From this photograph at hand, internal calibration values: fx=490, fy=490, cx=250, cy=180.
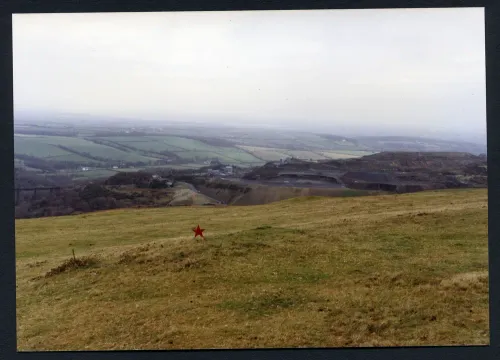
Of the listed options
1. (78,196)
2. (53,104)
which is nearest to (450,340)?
(78,196)

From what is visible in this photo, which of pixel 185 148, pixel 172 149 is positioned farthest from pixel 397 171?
pixel 172 149

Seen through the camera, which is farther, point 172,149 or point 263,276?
point 263,276

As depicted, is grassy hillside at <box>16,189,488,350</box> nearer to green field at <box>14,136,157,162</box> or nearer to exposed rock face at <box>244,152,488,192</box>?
exposed rock face at <box>244,152,488,192</box>

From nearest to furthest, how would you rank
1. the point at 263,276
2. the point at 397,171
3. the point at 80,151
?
the point at 80,151 < the point at 263,276 < the point at 397,171

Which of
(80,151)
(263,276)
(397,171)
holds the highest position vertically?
(80,151)

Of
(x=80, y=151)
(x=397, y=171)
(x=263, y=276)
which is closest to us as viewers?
(x=80, y=151)

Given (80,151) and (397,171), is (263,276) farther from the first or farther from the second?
(80,151)

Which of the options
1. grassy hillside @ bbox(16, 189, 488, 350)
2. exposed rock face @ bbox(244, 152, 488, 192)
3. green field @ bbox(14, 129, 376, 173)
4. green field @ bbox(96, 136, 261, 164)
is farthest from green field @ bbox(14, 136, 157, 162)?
exposed rock face @ bbox(244, 152, 488, 192)

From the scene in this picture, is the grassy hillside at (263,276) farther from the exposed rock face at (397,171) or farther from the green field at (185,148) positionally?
the green field at (185,148)
